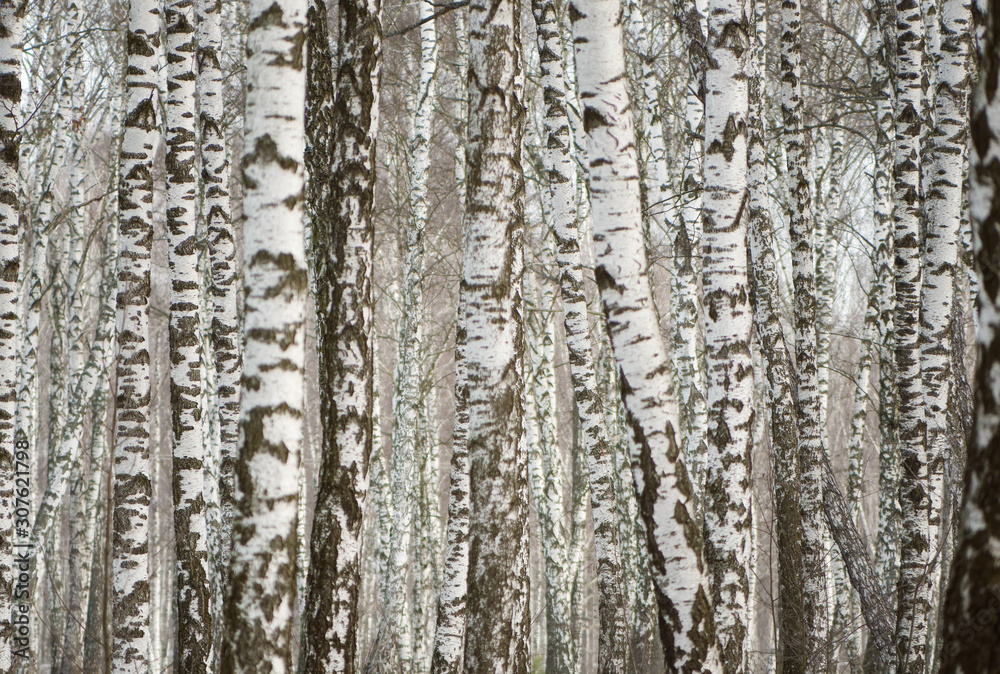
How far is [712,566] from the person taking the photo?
5.04m

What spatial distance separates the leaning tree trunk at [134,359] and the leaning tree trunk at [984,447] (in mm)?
5318

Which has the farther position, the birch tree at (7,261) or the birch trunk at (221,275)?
the birch trunk at (221,275)

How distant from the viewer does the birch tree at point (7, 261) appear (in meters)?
5.97

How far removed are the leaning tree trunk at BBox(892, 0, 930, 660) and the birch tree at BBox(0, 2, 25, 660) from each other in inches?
242

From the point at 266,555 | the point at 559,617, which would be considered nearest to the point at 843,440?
the point at 559,617

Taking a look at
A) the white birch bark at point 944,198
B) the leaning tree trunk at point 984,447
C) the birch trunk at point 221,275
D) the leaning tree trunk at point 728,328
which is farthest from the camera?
the birch trunk at point 221,275

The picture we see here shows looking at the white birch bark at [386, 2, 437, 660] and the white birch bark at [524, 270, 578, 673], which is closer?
the white birch bark at [524, 270, 578, 673]

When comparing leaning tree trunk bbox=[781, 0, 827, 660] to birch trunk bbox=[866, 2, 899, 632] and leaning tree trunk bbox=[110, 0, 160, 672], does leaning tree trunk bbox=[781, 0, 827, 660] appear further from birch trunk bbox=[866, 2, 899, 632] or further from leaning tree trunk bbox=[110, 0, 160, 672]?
leaning tree trunk bbox=[110, 0, 160, 672]

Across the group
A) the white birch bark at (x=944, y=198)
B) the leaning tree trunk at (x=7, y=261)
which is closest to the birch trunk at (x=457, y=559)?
the leaning tree trunk at (x=7, y=261)

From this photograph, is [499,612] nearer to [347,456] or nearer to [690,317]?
[347,456]

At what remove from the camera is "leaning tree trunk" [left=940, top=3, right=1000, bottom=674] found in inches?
90.1

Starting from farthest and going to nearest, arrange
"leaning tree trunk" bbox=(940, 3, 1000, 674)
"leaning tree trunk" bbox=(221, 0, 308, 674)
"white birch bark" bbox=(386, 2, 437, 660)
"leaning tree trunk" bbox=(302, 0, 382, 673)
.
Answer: "white birch bark" bbox=(386, 2, 437, 660) < "leaning tree trunk" bbox=(302, 0, 382, 673) < "leaning tree trunk" bbox=(221, 0, 308, 674) < "leaning tree trunk" bbox=(940, 3, 1000, 674)

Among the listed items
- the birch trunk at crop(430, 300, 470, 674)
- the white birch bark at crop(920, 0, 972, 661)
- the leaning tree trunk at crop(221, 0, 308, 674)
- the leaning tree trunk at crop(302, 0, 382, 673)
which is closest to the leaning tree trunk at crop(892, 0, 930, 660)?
the white birch bark at crop(920, 0, 972, 661)

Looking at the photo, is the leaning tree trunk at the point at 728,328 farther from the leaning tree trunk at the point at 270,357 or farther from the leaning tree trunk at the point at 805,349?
the leaning tree trunk at the point at 270,357
